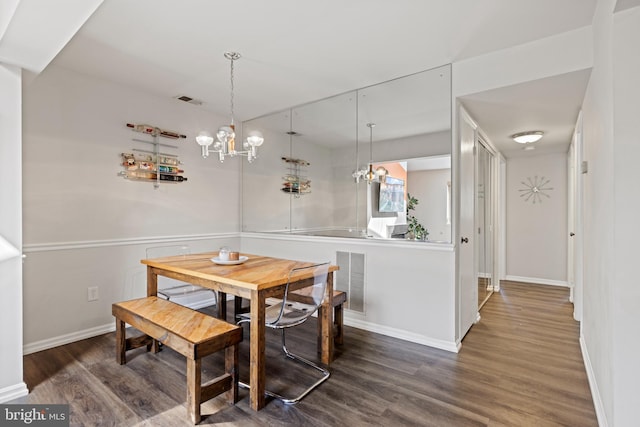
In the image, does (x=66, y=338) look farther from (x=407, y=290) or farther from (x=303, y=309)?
(x=407, y=290)

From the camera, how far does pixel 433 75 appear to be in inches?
117

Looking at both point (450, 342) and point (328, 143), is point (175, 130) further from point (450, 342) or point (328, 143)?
point (450, 342)

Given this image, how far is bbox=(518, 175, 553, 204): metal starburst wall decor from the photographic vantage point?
5539mm

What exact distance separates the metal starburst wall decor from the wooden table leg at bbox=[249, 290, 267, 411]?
5.47m

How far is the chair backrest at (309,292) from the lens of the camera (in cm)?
229

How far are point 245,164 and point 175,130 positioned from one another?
1.01 meters

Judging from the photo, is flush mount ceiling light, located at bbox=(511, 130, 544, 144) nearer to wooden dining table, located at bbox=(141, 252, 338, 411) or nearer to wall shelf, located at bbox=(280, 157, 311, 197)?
wall shelf, located at bbox=(280, 157, 311, 197)

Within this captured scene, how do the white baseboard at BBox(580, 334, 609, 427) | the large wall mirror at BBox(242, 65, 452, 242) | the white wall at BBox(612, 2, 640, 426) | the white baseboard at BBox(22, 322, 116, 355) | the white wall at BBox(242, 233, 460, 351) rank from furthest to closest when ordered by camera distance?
the large wall mirror at BBox(242, 65, 452, 242), the white wall at BBox(242, 233, 460, 351), the white baseboard at BBox(22, 322, 116, 355), the white baseboard at BBox(580, 334, 609, 427), the white wall at BBox(612, 2, 640, 426)

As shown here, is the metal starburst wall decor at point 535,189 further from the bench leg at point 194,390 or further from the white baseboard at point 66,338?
the white baseboard at point 66,338

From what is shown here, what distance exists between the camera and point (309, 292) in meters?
2.55

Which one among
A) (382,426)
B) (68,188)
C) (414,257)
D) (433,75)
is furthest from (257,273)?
(433,75)

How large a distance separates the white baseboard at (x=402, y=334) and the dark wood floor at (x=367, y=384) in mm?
73

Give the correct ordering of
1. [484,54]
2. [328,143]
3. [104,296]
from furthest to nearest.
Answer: [328,143]
[104,296]
[484,54]

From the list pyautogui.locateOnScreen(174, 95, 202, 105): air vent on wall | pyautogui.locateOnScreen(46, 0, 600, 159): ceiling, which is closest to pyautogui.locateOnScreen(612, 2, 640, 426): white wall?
pyautogui.locateOnScreen(46, 0, 600, 159): ceiling
